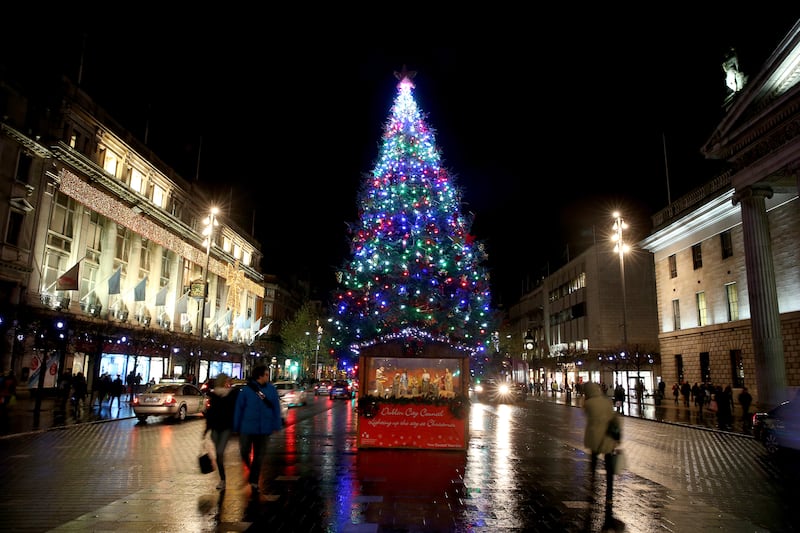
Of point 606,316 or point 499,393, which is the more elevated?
point 606,316

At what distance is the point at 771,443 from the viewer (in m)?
14.7

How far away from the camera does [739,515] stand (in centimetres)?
773

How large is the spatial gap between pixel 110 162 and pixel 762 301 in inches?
1581

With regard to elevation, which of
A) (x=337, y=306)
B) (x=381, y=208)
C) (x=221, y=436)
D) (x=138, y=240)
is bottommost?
(x=221, y=436)

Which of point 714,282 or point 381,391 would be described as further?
point 714,282

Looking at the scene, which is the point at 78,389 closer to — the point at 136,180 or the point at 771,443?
the point at 136,180

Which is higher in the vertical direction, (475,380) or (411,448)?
(475,380)

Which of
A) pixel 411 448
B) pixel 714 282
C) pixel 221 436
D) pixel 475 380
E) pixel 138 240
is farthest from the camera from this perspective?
pixel 138 240

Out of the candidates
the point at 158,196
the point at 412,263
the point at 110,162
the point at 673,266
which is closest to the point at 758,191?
the point at 673,266

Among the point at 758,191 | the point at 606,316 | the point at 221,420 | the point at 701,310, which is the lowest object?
the point at 221,420

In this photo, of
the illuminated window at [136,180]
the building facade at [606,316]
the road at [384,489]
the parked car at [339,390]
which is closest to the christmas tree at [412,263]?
the road at [384,489]

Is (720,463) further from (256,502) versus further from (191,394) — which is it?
(191,394)

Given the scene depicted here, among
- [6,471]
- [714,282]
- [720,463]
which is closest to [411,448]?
[720,463]

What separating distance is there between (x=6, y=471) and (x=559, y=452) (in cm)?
1215
